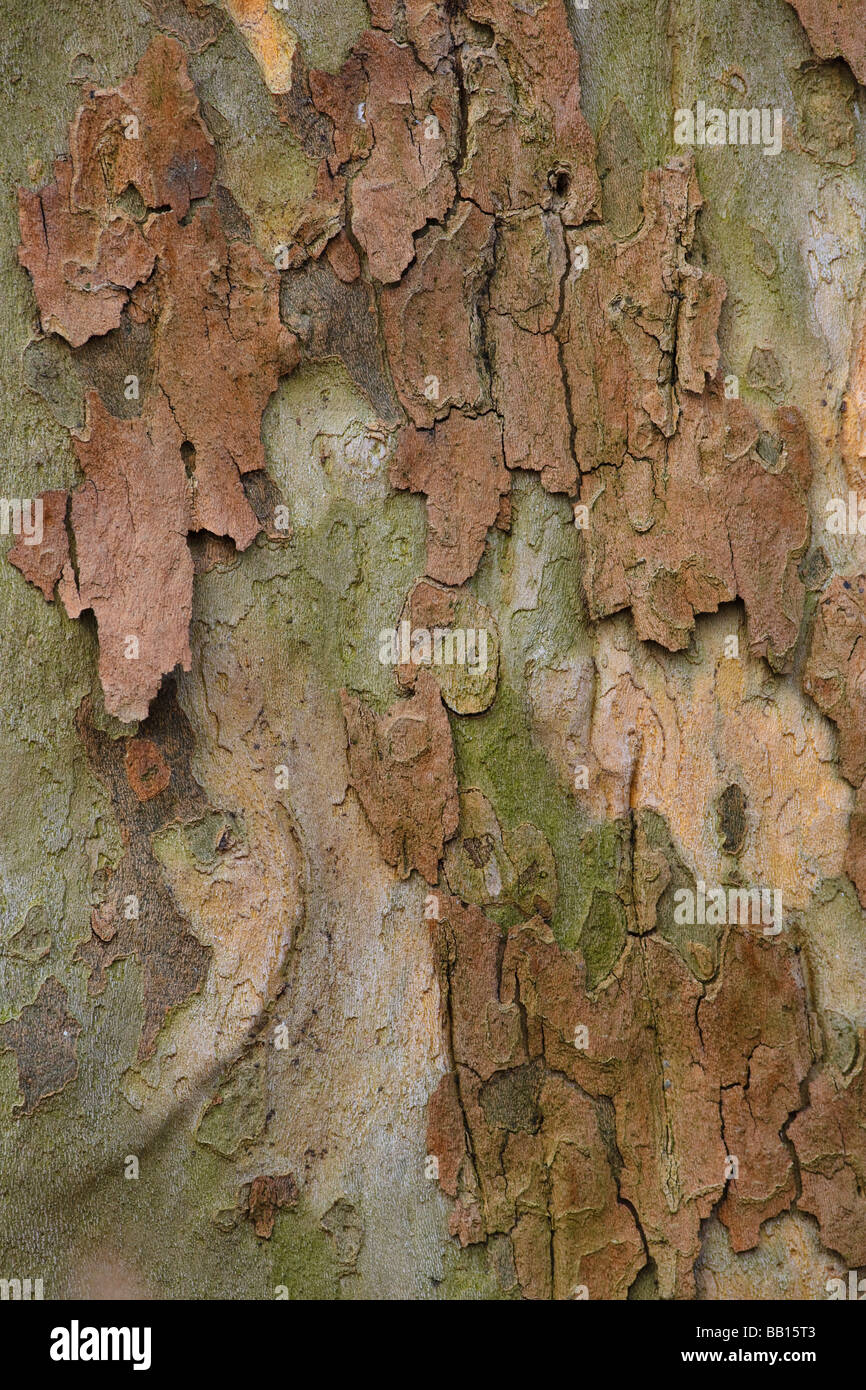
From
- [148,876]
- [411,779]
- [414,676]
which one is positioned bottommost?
[148,876]

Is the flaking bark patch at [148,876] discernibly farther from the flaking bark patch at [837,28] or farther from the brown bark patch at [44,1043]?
the flaking bark patch at [837,28]

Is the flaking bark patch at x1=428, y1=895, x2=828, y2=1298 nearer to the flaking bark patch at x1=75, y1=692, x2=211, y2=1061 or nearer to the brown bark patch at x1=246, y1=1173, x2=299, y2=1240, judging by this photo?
the brown bark patch at x1=246, y1=1173, x2=299, y2=1240

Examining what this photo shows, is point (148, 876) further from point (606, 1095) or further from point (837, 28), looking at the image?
point (837, 28)

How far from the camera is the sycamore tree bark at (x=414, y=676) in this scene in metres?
1.76

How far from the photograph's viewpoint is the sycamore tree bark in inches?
69.3

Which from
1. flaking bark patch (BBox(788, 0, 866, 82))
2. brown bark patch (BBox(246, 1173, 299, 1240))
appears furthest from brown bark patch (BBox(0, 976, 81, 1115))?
flaking bark patch (BBox(788, 0, 866, 82))

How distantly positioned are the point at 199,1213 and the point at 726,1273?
3.27 feet

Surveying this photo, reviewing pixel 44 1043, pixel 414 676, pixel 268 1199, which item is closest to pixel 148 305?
pixel 414 676

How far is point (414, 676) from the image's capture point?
1.82m

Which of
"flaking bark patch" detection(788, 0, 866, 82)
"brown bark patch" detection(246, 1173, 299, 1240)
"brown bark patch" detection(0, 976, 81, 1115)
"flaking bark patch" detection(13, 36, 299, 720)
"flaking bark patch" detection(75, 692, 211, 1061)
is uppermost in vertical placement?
"flaking bark patch" detection(788, 0, 866, 82)

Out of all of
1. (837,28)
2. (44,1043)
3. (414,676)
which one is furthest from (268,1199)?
(837,28)

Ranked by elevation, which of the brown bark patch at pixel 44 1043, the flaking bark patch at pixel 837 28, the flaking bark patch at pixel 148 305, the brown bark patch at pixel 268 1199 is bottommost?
the brown bark patch at pixel 268 1199

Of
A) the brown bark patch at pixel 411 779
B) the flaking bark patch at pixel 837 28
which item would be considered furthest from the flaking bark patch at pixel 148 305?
the flaking bark patch at pixel 837 28

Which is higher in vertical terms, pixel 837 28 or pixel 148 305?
pixel 837 28
